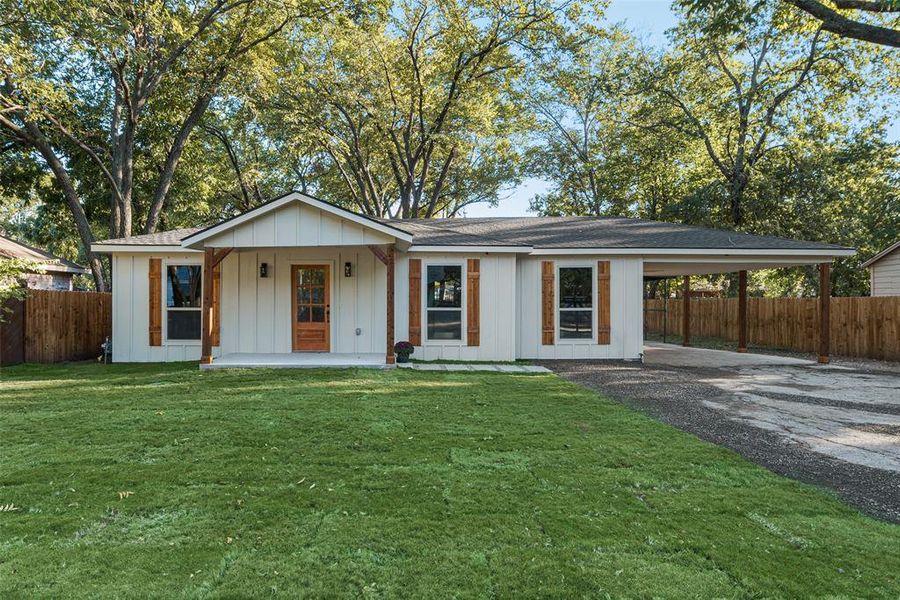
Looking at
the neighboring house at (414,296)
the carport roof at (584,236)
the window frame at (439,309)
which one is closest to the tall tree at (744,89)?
the carport roof at (584,236)

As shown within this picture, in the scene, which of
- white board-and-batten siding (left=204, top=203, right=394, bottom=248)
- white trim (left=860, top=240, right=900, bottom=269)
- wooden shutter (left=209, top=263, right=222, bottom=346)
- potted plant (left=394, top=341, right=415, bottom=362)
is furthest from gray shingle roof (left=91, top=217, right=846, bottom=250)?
white trim (left=860, top=240, right=900, bottom=269)

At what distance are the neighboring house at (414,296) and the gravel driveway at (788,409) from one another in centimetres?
118

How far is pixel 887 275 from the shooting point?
51.6 ft

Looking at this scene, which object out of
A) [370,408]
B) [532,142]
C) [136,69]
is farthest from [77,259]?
[370,408]

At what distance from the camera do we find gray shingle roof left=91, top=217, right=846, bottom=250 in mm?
10500

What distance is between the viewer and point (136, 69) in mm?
13695

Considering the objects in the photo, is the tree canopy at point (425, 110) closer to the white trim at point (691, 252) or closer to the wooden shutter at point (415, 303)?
the white trim at point (691, 252)

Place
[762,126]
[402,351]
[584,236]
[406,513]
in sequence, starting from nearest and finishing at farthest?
[406,513], [402,351], [584,236], [762,126]

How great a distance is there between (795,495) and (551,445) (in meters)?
1.79

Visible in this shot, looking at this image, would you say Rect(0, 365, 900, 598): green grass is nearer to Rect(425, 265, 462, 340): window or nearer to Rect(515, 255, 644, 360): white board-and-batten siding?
Rect(425, 265, 462, 340): window

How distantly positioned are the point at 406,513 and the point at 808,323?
14.6m

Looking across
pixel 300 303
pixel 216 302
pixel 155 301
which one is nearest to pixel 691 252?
pixel 300 303

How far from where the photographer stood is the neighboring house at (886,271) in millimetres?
15281

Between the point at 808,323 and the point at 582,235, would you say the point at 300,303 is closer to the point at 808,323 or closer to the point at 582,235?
the point at 582,235
